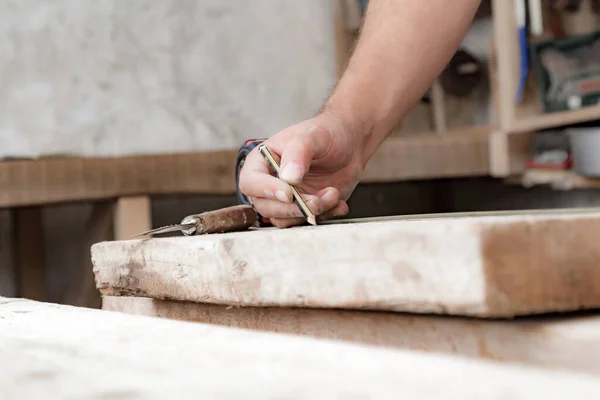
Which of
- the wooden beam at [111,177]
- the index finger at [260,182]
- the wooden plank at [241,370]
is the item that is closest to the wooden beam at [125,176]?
the wooden beam at [111,177]

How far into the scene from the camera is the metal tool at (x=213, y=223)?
3.14ft

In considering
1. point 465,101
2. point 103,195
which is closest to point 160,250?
point 103,195

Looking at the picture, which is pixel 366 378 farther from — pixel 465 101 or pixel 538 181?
pixel 465 101

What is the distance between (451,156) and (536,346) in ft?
5.92

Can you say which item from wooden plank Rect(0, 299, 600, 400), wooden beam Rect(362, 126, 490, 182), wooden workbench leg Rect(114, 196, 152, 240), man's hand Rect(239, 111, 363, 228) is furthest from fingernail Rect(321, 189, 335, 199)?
wooden beam Rect(362, 126, 490, 182)

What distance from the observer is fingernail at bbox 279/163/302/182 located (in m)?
0.99

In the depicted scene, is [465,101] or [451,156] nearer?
[451,156]

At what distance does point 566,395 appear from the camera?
0.98ft

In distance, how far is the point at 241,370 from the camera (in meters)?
0.38

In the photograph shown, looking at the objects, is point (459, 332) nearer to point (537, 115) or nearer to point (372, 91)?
point (372, 91)

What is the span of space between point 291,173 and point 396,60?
1.48 feet

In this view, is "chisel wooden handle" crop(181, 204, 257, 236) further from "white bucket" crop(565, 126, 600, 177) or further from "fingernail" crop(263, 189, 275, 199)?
"white bucket" crop(565, 126, 600, 177)

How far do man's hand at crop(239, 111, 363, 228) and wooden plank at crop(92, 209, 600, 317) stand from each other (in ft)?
1.01

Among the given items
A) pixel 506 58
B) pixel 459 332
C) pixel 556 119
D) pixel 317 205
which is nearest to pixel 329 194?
pixel 317 205
